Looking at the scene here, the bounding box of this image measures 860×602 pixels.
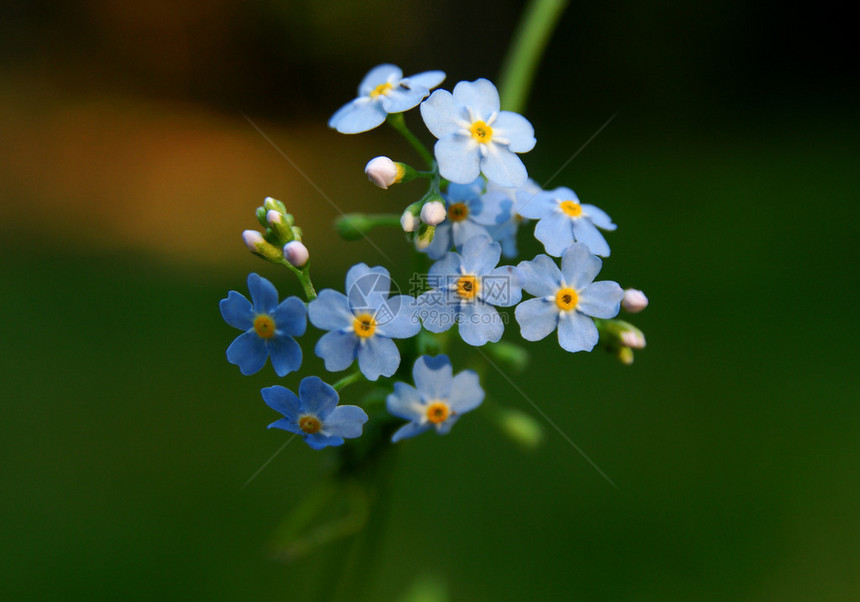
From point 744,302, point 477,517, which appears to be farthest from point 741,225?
point 477,517

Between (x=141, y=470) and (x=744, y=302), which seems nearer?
(x=141, y=470)

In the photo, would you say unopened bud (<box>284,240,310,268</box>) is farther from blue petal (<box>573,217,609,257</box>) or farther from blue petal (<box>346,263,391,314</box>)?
blue petal (<box>573,217,609,257</box>)

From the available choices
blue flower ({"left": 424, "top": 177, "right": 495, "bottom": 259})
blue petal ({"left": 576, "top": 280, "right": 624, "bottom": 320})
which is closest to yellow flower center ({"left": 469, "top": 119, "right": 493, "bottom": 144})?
blue flower ({"left": 424, "top": 177, "right": 495, "bottom": 259})

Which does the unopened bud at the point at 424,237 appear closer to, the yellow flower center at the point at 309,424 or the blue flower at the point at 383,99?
the blue flower at the point at 383,99

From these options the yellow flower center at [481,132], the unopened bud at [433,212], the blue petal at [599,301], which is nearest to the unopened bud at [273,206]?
the unopened bud at [433,212]

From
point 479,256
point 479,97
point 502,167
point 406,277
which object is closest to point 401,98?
point 479,97

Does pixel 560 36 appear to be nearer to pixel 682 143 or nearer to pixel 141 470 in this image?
pixel 682 143

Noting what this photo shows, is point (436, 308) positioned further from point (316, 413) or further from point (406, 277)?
point (406, 277)

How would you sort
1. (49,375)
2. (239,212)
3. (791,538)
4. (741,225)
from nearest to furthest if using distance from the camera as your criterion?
(791,538) → (49,375) → (741,225) → (239,212)

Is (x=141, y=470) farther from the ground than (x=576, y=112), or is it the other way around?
(x=576, y=112)
